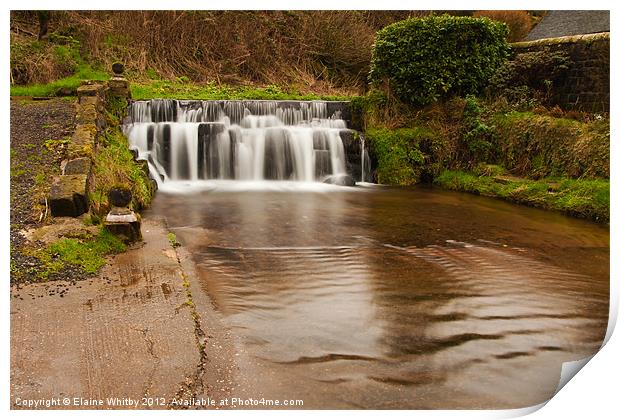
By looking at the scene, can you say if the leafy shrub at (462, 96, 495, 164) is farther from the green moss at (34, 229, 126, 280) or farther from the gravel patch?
the green moss at (34, 229, 126, 280)

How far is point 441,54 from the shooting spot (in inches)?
483

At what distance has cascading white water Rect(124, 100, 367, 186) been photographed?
11.6 meters

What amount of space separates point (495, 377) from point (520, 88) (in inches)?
396

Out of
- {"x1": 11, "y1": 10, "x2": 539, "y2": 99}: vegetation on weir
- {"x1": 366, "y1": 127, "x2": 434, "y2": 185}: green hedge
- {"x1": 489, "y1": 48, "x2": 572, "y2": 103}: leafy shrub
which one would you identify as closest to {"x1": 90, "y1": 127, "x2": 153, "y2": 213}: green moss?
{"x1": 11, "y1": 10, "x2": 539, "y2": 99}: vegetation on weir

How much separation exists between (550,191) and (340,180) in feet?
13.7

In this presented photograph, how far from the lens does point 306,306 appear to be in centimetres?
471

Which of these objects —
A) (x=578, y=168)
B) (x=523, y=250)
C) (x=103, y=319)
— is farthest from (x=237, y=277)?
(x=578, y=168)

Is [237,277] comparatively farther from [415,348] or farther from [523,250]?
[523,250]

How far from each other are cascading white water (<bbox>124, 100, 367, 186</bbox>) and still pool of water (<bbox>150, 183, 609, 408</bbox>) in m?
2.57

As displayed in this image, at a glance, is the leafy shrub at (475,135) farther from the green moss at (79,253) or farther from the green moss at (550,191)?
the green moss at (79,253)

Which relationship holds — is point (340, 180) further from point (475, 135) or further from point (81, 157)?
point (81, 157)

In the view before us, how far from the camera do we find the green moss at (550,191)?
888 cm

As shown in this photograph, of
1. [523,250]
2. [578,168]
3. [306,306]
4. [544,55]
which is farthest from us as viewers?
[544,55]

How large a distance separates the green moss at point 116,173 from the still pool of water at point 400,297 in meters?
0.44
